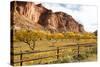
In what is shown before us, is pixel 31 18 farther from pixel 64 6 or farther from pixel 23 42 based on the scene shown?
pixel 64 6

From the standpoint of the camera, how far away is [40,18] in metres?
2.11

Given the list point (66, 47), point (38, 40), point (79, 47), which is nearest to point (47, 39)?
point (38, 40)

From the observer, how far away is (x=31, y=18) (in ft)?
6.82

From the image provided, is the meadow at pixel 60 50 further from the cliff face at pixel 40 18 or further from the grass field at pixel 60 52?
the cliff face at pixel 40 18

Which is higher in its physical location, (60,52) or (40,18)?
(40,18)

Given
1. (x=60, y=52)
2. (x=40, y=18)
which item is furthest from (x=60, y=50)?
(x=40, y=18)

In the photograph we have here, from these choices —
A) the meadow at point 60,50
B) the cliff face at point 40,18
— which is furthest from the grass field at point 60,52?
the cliff face at point 40,18

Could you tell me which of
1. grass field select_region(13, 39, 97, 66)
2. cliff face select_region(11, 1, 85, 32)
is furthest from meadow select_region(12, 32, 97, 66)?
cliff face select_region(11, 1, 85, 32)

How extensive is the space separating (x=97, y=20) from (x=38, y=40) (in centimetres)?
75

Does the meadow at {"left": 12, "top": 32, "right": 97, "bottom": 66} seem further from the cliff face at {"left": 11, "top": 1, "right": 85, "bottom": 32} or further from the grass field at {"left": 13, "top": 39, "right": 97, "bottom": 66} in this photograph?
the cliff face at {"left": 11, "top": 1, "right": 85, "bottom": 32}

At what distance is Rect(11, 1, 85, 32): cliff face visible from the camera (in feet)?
6.64

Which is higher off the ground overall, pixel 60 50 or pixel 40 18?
pixel 40 18

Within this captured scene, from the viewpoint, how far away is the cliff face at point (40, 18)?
2.03m

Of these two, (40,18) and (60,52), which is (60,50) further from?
(40,18)
